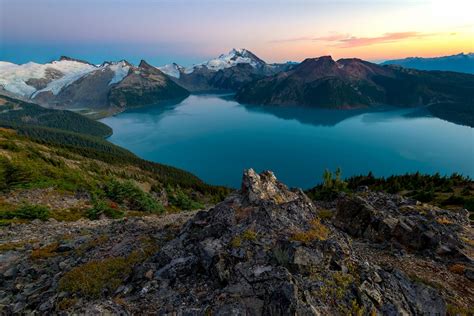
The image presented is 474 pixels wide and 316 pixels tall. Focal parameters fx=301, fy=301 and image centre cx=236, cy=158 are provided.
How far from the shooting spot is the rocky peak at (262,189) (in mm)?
23047

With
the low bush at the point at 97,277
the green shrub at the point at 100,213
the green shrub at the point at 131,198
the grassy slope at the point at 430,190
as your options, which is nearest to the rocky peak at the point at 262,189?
the low bush at the point at 97,277

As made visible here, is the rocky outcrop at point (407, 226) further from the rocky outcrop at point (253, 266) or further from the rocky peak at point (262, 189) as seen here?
the rocky peak at point (262, 189)

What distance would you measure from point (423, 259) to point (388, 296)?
8.94 meters

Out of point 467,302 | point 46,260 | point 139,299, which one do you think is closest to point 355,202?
point 467,302

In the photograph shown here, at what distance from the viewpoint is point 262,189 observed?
2466 centimetres

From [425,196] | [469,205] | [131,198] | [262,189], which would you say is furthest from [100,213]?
[469,205]

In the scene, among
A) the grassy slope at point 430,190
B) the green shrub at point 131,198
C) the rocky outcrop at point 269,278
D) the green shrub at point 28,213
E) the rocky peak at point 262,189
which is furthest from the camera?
the green shrub at point 131,198

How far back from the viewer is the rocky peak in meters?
23.0

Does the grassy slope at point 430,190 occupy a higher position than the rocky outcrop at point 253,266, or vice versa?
the rocky outcrop at point 253,266

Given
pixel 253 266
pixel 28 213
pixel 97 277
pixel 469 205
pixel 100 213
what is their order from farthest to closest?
pixel 469 205 < pixel 100 213 < pixel 28 213 < pixel 97 277 < pixel 253 266

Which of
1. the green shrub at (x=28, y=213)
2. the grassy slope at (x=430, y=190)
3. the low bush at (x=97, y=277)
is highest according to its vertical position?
the low bush at (x=97, y=277)

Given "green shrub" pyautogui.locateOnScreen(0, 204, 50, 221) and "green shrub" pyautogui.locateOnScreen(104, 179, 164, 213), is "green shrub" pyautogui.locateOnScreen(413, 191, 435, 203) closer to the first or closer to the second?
"green shrub" pyautogui.locateOnScreen(104, 179, 164, 213)

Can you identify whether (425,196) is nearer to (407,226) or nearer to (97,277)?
(407,226)

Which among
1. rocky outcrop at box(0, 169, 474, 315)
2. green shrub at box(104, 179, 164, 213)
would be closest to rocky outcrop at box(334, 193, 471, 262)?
rocky outcrop at box(0, 169, 474, 315)
